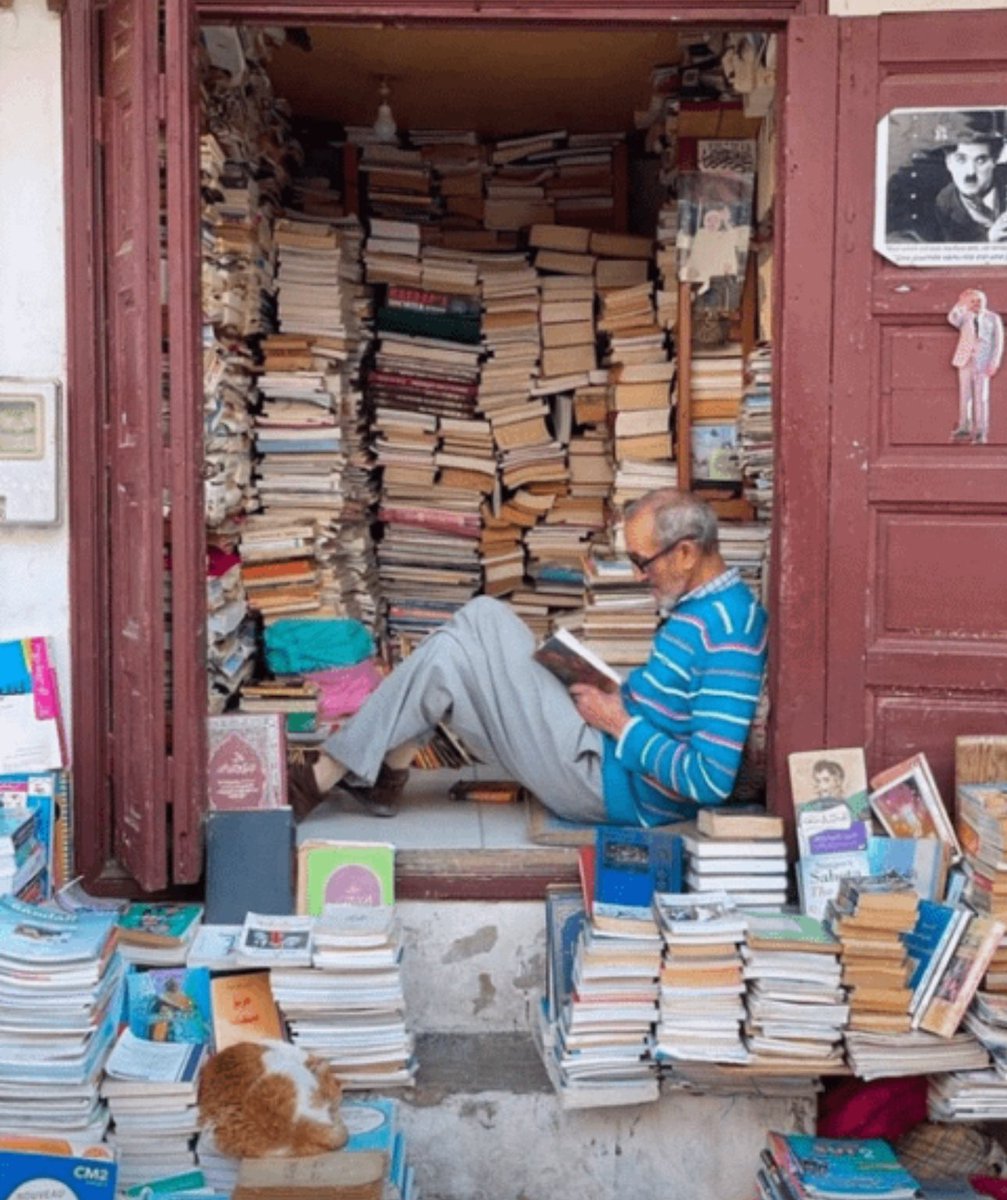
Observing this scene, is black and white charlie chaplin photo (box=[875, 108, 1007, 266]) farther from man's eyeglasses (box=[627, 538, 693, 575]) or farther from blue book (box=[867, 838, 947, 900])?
blue book (box=[867, 838, 947, 900])

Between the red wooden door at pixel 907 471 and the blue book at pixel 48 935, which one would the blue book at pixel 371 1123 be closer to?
the blue book at pixel 48 935

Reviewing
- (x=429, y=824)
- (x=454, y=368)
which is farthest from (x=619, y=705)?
(x=454, y=368)

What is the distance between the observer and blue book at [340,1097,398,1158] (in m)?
3.56

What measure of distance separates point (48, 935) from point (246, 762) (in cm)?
87

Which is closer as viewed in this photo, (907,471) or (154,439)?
(154,439)

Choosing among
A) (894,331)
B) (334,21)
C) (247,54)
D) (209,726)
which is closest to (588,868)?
(209,726)

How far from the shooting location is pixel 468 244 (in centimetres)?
777

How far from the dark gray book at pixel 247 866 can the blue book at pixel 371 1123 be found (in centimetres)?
56

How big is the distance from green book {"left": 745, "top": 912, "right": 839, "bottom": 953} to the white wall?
6.26ft

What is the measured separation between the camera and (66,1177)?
318 centimetres

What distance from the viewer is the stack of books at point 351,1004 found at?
12.6 ft

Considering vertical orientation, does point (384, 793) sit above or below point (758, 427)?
below

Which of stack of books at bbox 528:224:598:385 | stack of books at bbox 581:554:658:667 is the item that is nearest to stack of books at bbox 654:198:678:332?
stack of books at bbox 528:224:598:385

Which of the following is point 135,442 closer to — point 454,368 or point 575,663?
point 575,663
